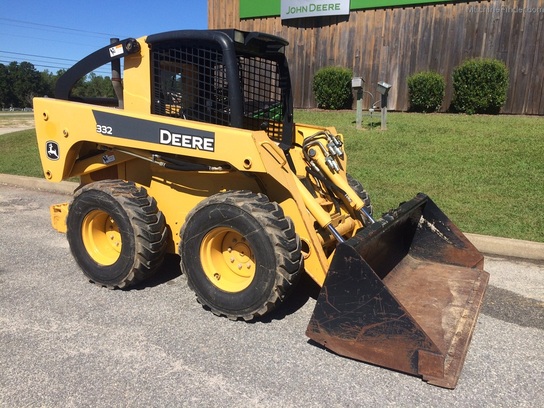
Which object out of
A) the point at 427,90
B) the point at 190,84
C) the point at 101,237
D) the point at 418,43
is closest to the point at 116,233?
the point at 101,237

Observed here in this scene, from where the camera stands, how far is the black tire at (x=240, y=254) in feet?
10.8

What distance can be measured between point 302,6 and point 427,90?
4394 millimetres

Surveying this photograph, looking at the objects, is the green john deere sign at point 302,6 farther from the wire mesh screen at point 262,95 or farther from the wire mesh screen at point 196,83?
the wire mesh screen at point 196,83

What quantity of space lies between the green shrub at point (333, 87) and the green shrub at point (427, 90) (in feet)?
5.79

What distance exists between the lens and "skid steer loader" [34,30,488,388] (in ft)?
9.83

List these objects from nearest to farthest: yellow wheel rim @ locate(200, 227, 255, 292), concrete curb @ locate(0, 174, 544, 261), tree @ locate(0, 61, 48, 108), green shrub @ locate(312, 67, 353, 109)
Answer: yellow wheel rim @ locate(200, 227, 255, 292)
concrete curb @ locate(0, 174, 544, 261)
green shrub @ locate(312, 67, 353, 109)
tree @ locate(0, 61, 48, 108)

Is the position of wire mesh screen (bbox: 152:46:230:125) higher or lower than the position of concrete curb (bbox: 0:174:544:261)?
higher

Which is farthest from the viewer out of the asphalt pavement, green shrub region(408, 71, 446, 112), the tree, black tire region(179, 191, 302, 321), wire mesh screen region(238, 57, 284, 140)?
the tree

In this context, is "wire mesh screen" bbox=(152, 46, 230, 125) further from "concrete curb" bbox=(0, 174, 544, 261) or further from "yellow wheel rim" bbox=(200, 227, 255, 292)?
"concrete curb" bbox=(0, 174, 544, 261)

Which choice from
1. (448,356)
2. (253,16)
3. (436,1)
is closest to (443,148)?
(436,1)

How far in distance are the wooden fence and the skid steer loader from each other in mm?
9140

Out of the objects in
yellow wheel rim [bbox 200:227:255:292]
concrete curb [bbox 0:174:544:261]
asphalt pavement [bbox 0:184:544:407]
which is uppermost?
yellow wheel rim [bbox 200:227:255:292]

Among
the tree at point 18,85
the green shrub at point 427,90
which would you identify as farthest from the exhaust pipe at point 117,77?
the tree at point 18,85

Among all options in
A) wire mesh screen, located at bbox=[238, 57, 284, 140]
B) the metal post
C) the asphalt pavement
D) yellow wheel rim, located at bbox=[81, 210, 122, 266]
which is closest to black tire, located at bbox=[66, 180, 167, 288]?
yellow wheel rim, located at bbox=[81, 210, 122, 266]
